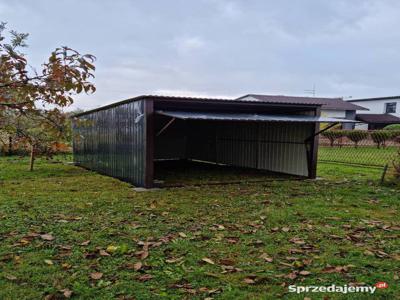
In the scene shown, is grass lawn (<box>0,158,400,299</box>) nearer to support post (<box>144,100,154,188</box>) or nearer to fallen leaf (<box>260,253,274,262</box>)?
fallen leaf (<box>260,253,274,262</box>)

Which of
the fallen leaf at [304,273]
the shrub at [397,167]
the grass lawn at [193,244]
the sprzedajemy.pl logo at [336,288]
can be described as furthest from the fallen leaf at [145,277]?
the shrub at [397,167]

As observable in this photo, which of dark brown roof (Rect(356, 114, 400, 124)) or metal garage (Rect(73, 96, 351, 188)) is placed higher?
dark brown roof (Rect(356, 114, 400, 124))

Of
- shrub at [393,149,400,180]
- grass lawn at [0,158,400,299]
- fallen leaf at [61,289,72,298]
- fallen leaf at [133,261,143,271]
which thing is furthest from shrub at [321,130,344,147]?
fallen leaf at [61,289,72,298]

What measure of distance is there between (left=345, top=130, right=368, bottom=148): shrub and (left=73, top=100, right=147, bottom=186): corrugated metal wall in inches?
456

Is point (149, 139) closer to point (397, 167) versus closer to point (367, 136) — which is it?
point (397, 167)

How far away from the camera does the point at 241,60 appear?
19359 millimetres

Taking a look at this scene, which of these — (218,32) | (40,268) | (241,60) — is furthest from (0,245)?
(241,60)

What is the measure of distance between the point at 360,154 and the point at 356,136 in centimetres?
181

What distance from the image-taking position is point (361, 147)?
18188 mm

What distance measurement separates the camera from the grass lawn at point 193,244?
10.4ft

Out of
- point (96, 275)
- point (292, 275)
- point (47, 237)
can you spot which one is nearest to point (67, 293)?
point (96, 275)

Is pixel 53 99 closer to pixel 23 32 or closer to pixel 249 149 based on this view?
pixel 23 32

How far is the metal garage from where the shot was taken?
8500 millimetres

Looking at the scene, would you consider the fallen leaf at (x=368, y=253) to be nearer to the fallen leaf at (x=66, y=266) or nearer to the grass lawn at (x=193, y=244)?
the grass lawn at (x=193, y=244)
